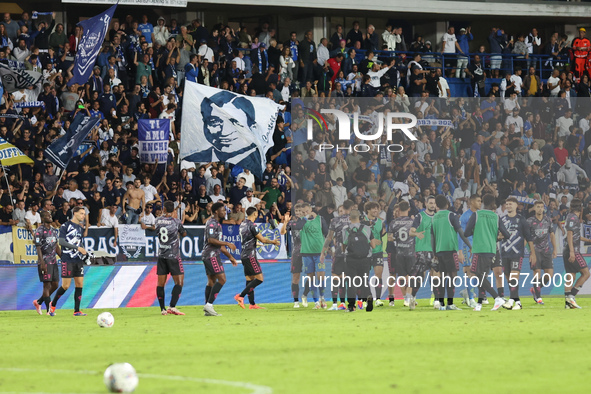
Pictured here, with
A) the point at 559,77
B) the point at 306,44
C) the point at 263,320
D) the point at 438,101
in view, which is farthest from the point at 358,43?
the point at 263,320

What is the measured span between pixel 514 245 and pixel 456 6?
1769 cm

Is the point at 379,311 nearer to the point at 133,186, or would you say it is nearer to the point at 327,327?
the point at 327,327

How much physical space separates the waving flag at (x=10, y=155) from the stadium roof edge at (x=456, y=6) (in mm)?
10624

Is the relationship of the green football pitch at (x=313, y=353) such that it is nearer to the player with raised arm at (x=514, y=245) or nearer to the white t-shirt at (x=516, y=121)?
the player with raised arm at (x=514, y=245)

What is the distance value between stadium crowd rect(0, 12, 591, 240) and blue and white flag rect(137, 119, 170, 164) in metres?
0.26

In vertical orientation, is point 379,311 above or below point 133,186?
below

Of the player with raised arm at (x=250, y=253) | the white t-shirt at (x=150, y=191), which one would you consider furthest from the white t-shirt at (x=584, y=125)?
the white t-shirt at (x=150, y=191)

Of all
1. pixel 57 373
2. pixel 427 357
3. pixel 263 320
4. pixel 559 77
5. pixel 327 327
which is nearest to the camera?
A: pixel 57 373

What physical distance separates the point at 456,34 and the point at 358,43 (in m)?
6.26

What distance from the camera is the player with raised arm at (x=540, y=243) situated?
19.8 meters

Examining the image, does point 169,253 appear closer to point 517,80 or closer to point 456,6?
point 517,80

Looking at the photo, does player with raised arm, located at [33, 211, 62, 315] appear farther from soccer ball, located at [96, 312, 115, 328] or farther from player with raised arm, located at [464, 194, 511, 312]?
player with raised arm, located at [464, 194, 511, 312]

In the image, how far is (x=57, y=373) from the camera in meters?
9.05

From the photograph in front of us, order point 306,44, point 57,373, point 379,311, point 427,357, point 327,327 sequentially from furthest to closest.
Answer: point 306,44
point 379,311
point 327,327
point 427,357
point 57,373
